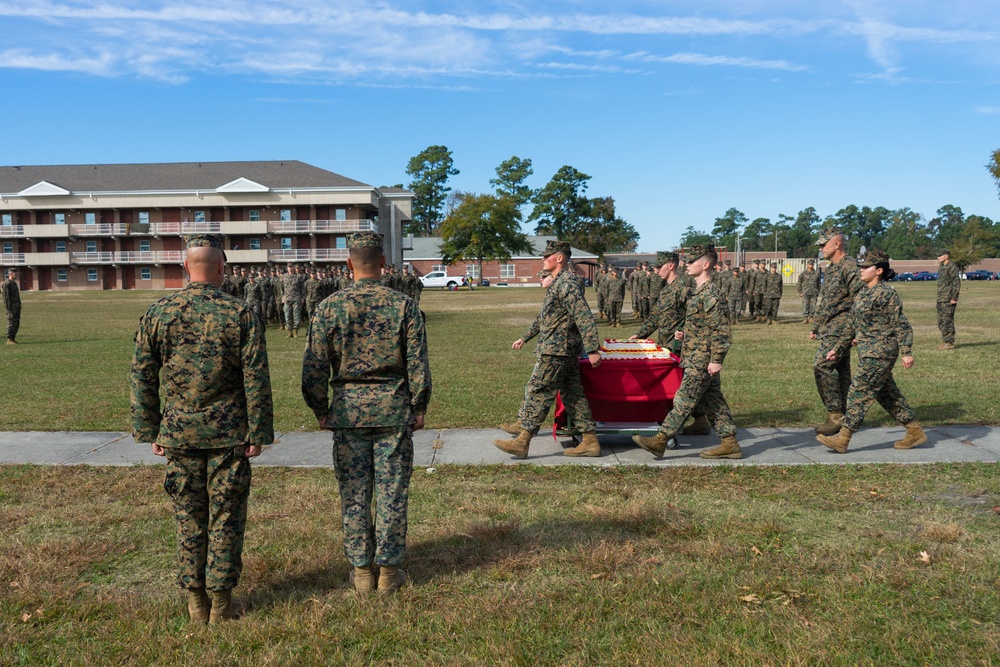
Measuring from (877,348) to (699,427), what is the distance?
1.94m

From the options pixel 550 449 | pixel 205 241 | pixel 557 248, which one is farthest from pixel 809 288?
pixel 205 241

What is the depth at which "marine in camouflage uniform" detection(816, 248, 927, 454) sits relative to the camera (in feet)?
24.2

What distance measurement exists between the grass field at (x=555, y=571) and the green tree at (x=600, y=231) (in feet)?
300

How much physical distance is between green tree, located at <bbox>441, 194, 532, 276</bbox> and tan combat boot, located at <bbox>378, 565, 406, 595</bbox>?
72.4 m

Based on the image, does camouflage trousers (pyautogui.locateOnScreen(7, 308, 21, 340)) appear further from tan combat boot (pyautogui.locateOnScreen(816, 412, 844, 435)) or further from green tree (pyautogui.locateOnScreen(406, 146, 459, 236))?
green tree (pyautogui.locateOnScreen(406, 146, 459, 236))

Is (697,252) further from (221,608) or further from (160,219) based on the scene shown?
(160,219)

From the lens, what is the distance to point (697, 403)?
24.1 ft

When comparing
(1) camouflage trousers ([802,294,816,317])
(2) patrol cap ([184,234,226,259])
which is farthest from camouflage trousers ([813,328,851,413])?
(1) camouflage trousers ([802,294,816,317])

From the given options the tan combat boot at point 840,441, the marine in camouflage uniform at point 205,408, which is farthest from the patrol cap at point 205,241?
the tan combat boot at point 840,441

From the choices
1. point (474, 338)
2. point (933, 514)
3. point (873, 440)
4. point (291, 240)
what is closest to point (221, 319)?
point (933, 514)

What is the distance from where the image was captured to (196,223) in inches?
2815

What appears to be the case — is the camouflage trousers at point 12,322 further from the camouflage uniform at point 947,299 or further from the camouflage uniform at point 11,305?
the camouflage uniform at point 947,299

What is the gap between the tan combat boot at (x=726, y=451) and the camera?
23.9 ft

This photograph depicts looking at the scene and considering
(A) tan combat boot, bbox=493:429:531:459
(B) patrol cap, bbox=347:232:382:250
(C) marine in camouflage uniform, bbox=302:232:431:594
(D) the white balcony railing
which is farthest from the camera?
(D) the white balcony railing
